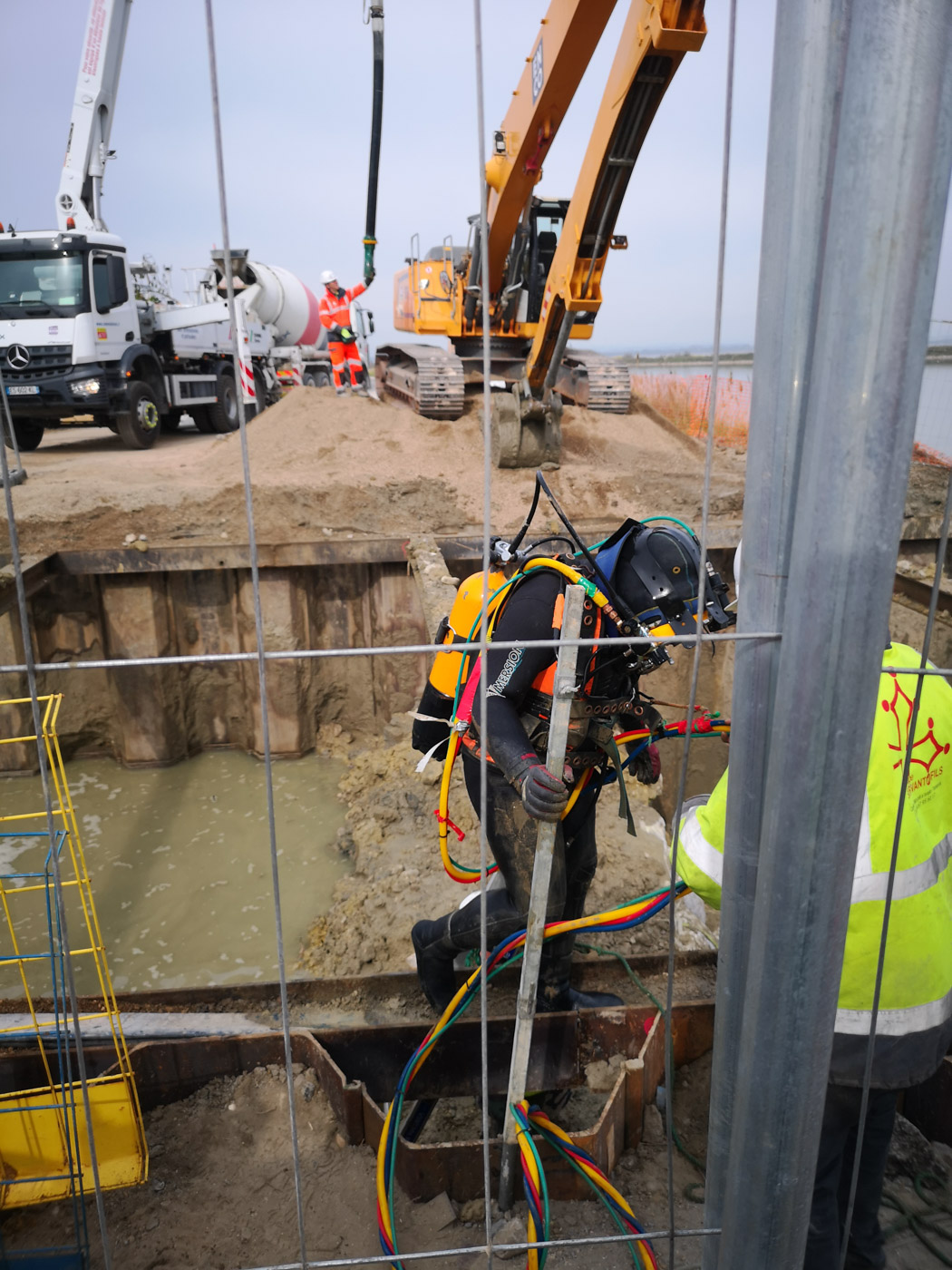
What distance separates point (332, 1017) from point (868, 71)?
274cm

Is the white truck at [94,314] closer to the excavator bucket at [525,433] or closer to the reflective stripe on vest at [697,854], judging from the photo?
the excavator bucket at [525,433]

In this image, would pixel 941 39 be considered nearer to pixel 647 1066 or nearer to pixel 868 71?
pixel 868 71

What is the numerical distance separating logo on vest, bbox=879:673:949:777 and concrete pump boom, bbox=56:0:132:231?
12686mm

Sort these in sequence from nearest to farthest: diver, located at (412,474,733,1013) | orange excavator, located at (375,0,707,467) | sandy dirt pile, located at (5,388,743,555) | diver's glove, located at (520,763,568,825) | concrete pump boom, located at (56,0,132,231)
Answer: diver's glove, located at (520,763,568,825) < diver, located at (412,474,733,1013) < orange excavator, located at (375,0,707,467) < sandy dirt pile, located at (5,388,743,555) < concrete pump boom, located at (56,0,132,231)

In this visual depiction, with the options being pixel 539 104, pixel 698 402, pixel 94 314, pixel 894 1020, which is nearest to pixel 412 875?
pixel 894 1020

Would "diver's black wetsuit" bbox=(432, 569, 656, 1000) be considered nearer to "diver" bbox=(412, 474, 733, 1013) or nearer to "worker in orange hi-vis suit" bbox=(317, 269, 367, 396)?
"diver" bbox=(412, 474, 733, 1013)

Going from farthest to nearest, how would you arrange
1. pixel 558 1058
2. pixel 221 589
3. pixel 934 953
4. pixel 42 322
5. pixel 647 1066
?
pixel 42 322 < pixel 221 589 < pixel 558 1058 < pixel 647 1066 < pixel 934 953

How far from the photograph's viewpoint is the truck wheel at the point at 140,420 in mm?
11508

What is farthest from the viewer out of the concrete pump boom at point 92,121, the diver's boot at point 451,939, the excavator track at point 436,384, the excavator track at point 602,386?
the concrete pump boom at point 92,121

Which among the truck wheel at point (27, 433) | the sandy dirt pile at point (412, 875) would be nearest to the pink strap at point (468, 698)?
the sandy dirt pile at point (412, 875)

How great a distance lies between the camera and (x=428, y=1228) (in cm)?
221

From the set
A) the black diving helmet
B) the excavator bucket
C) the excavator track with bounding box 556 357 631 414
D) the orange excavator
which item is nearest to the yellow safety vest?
the black diving helmet

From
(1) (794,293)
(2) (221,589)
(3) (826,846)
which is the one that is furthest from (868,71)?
(2) (221,589)

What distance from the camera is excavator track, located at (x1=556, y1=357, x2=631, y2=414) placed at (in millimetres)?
10367
